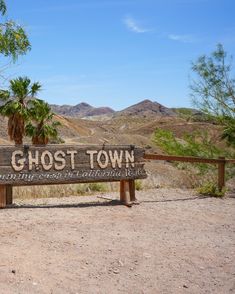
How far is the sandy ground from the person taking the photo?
5648 mm

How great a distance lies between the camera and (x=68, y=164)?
943 cm

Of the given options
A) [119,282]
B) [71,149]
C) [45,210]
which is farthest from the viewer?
[71,149]

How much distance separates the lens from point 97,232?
7590 mm

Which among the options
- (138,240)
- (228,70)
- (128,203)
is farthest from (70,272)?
(228,70)

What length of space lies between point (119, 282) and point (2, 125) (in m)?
78.8

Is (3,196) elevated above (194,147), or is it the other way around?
(194,147)

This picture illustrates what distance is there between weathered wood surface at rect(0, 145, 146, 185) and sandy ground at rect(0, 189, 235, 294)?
22.6 inches

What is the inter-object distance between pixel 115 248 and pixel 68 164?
9.72ft

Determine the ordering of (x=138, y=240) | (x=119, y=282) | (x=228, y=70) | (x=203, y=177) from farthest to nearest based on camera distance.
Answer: (x=228, y=70)
(x=203, y=177)
(x=138, y=240)
(x=119, y=282)

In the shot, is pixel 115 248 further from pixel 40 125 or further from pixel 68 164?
pixel 40 125

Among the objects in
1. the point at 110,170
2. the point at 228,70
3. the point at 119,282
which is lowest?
the point at 119,282

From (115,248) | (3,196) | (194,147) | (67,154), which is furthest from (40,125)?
(115,248)

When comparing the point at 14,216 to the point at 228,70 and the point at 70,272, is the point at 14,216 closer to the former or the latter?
the point at 70,272

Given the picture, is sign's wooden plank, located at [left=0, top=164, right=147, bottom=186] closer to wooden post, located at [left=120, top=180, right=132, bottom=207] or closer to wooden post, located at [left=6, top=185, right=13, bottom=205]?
wooden post, located at [left=120, top=180, right=132, bottom=207]
